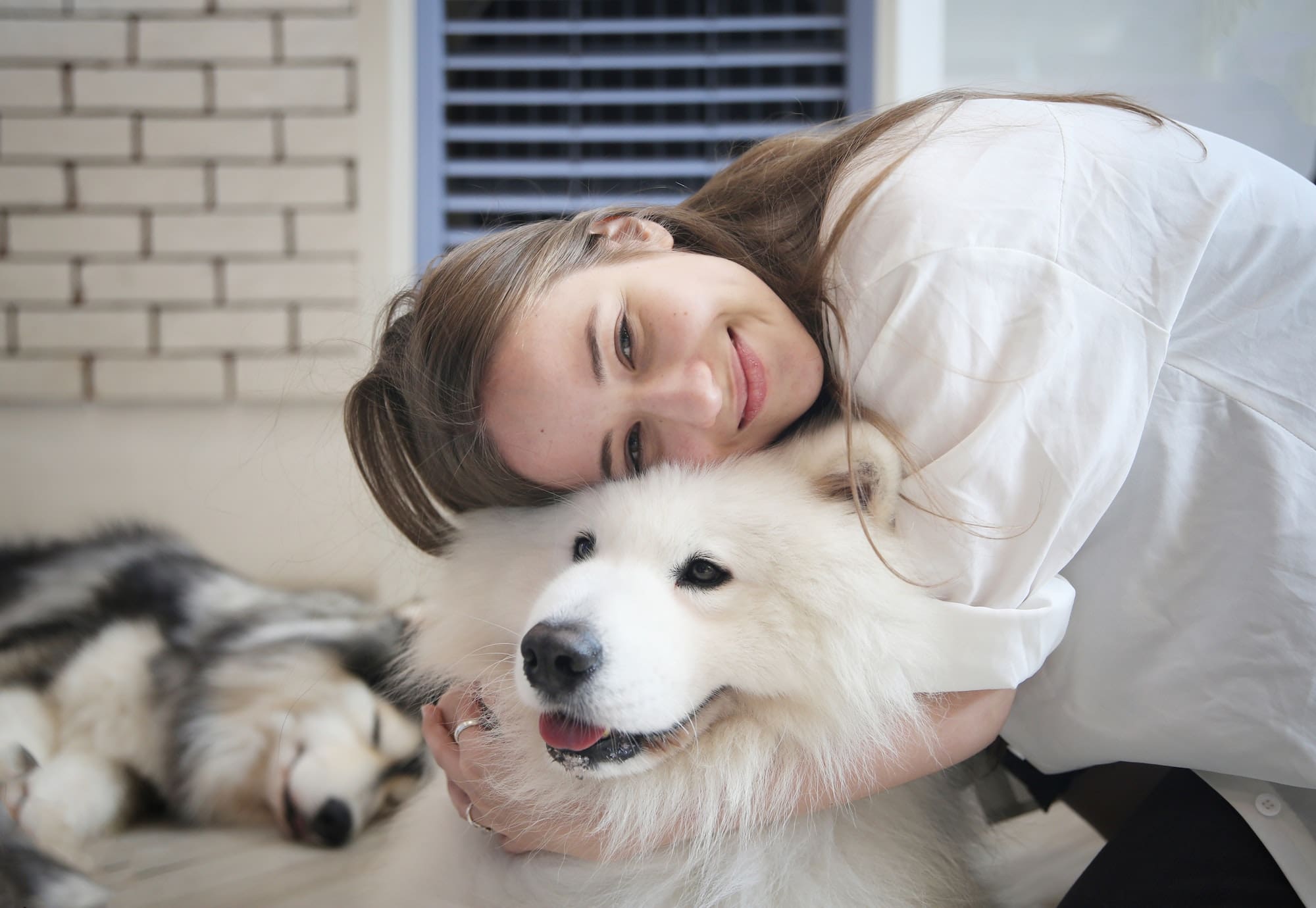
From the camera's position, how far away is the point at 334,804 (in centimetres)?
167

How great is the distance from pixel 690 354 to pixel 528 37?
8.67 feet

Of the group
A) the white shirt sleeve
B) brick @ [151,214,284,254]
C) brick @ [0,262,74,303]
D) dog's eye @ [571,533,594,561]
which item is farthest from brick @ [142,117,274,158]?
the white shirt sleeve

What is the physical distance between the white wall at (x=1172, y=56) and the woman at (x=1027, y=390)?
5.49 feet

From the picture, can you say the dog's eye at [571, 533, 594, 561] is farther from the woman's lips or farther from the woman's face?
the woman's lips

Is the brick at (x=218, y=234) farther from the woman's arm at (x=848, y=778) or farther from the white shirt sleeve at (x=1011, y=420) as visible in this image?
the white shirt sleeve at (x=1011, y=420)

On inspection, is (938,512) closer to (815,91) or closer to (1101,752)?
(1101,752)

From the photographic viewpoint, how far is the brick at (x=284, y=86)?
2955 mm

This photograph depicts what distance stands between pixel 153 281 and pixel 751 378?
8.59ft

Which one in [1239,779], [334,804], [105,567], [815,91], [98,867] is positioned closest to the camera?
[1239,779]

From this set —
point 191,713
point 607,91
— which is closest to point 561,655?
point 191,713

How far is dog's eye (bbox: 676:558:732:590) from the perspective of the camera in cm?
104

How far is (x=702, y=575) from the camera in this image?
1041mm

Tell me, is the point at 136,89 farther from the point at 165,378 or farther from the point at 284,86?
the point at 165,378

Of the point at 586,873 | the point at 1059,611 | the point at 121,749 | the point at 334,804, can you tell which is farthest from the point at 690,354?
the point at 121,749
